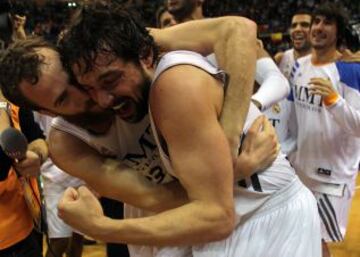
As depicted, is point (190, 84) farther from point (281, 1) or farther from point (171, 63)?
point (281, 1)

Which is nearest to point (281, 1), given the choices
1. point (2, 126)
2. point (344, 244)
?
point (344, 244)

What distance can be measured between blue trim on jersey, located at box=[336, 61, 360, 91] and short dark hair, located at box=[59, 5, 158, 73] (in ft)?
7.41

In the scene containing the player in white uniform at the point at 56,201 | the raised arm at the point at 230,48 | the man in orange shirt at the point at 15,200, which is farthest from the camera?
the player in white uniform at the point at 56,201

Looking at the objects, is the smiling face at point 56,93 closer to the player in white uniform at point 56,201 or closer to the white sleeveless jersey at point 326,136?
the player in white uniform at point 56,201

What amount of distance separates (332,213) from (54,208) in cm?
161

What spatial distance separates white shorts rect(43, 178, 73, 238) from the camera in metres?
3.66

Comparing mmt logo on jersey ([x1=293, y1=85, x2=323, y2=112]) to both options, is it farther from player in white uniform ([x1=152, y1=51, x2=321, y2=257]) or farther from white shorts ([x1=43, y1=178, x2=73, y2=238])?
player in white uniform ([x1=152, y1=51, x2=321, y2=257])

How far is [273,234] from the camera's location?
5.91 ft

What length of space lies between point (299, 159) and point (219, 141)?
2.43 meters

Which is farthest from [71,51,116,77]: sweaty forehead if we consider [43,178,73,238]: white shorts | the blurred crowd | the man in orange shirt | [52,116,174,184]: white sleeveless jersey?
the blurred crowd

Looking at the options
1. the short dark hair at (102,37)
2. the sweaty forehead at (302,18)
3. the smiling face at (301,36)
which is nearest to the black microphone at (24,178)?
the short dark hair at (102,37)

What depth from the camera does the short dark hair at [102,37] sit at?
154 centimetres

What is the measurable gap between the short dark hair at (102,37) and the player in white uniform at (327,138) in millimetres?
2119

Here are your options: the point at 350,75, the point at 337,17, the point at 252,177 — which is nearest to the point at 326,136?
the point at 350,75
